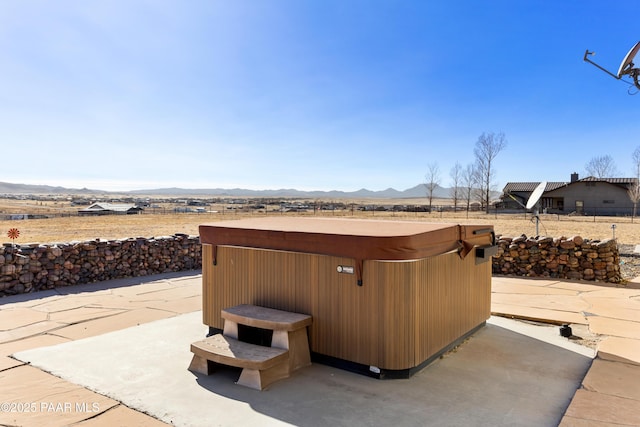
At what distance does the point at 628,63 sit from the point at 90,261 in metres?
11.8

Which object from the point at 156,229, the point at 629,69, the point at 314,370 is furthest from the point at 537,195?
the point at 156,229

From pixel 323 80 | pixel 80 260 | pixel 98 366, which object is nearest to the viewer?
pixel 98 366

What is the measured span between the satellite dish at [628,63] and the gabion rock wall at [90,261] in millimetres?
10336

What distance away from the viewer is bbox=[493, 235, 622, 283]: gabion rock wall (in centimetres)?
854

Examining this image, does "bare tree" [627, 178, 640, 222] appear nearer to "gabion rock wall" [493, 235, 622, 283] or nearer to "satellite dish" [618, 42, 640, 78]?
"gabion rock wall" [493, 235, 622, 283]

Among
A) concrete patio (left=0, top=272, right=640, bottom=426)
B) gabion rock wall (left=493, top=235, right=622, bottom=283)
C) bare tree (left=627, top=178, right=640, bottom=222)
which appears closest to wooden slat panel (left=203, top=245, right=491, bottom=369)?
concrete patio (left=0, top=272, right=640, bottom=426)

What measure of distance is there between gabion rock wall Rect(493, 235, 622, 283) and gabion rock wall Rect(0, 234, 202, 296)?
7.61 meters

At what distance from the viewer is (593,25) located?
1276 centimetres

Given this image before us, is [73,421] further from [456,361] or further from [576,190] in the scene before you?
[576,190]

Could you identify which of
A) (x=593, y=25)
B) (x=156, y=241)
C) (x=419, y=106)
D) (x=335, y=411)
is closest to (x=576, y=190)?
(x=419, y=106)

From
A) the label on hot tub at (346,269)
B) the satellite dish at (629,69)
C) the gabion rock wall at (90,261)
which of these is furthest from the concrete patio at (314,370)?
the satellite dish at (629,69)

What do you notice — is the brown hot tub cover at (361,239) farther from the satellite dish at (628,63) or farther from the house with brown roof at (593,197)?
the house with brown roof at (593,197)

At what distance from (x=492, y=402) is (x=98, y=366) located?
3740mm

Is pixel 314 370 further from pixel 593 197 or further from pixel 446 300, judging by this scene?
pixel 593 197
